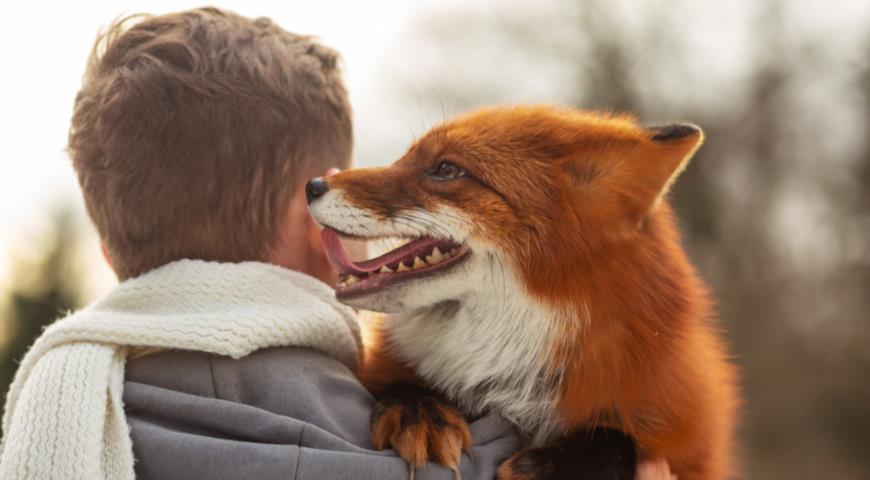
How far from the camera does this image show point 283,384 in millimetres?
2031

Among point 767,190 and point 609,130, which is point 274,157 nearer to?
point 609,130

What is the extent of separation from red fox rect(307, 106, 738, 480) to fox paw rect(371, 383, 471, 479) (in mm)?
22

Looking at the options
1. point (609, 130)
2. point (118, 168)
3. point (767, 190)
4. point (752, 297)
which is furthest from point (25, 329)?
point (767, 190)

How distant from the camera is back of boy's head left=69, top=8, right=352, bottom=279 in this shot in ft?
7.52

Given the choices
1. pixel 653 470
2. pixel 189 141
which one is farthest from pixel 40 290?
pixel 653 470

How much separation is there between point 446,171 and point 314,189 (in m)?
0.42

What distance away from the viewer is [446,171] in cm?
247

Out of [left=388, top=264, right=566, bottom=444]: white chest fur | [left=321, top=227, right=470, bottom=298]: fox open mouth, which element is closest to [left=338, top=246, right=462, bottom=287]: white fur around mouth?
[left=321, top=227, right=470, bottom=298]: fox open mouth

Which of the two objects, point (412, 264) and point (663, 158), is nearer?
point (663, 158)

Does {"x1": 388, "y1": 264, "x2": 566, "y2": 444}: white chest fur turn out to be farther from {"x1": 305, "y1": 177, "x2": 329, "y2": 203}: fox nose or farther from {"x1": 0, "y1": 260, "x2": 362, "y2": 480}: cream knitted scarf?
{"x1": 305, "y1": 177, "x2": 329, "y2": 203}: fox nose

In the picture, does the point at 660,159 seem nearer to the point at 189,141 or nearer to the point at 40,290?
the point at 189,141

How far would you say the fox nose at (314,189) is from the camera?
230 centimetres

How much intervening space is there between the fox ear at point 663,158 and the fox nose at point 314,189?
91 centimetres

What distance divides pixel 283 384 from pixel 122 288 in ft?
1.71
